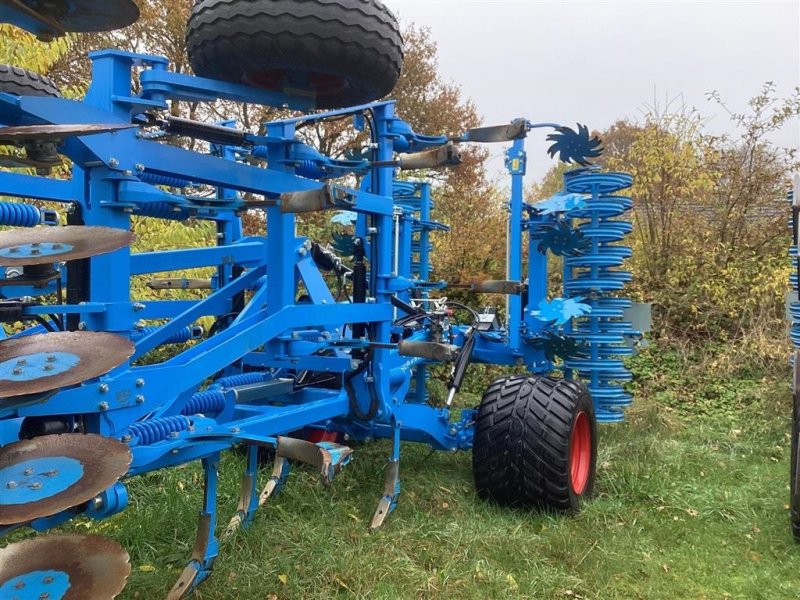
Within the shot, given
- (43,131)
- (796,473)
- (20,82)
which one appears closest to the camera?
(43,131)

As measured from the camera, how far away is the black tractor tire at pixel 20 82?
3381mm

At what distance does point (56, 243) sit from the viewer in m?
2.05

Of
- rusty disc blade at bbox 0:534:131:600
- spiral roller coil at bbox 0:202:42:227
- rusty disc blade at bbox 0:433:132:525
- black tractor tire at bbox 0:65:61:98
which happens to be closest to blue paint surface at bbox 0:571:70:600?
rusty disc blade at bbox 0:534:131:600

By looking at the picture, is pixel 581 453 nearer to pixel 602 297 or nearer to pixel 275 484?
pixel 602 297

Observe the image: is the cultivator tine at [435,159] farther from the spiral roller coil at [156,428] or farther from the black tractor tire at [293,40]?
the spiral roller coil at [156,428]

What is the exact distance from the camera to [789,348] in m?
8.03

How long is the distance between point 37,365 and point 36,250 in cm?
33

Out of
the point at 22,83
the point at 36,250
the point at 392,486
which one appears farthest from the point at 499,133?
the point at 36,250

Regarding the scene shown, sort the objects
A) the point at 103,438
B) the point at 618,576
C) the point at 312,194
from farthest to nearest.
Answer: the point at 618,576 < the point at 312,194 < the point at 103,438

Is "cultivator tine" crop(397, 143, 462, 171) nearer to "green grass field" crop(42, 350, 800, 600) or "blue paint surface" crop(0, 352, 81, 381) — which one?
"green grass field" crop(42, 350, 800, 600)

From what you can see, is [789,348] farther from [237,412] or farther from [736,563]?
[237,412]

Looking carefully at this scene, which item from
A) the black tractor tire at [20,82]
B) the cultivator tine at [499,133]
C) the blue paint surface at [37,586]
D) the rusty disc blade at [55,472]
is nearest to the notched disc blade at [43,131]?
the rusty disc blade at [55,472]

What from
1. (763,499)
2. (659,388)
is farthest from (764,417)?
(763,499)

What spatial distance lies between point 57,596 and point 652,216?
30.1ft
